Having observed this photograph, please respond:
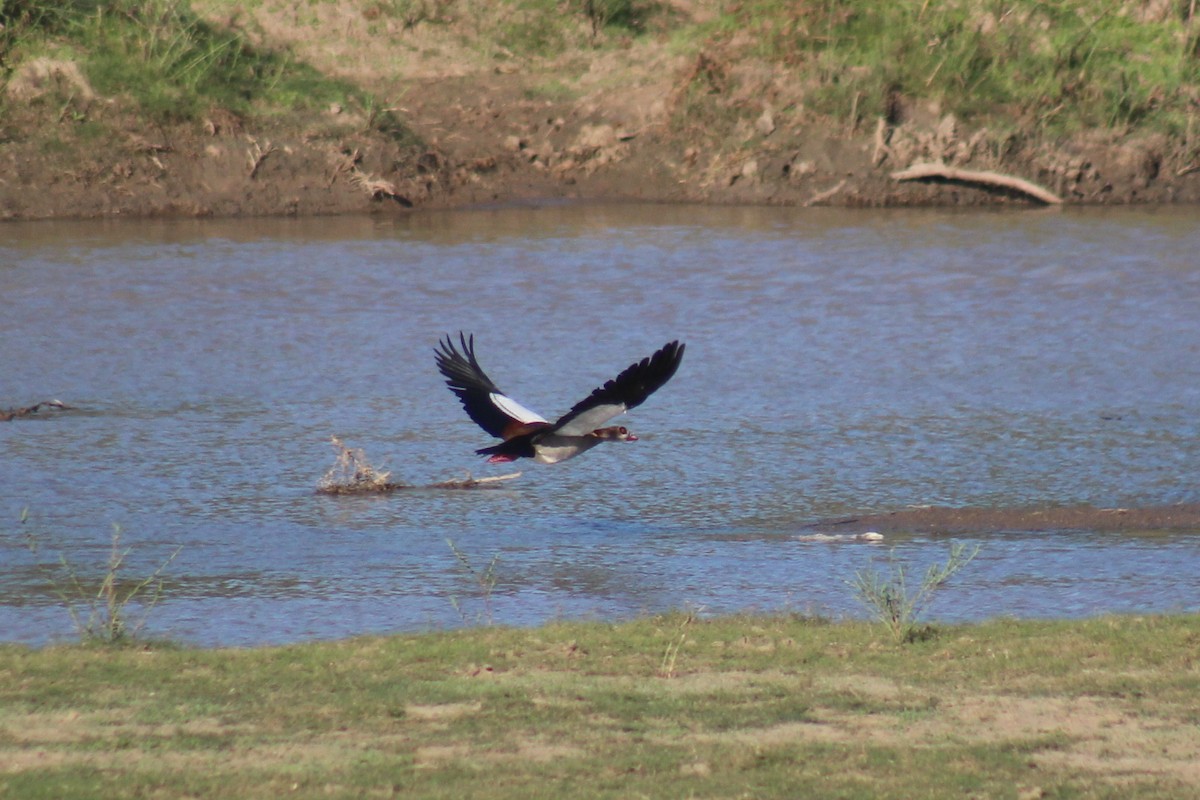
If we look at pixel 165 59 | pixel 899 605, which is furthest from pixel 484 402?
pixel 165 59

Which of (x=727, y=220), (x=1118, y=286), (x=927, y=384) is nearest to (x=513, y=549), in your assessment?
(x=927, y=384)

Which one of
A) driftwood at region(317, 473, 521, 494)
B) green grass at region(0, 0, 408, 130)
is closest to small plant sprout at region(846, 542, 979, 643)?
driftwood at region(317, 473, 521, 494)

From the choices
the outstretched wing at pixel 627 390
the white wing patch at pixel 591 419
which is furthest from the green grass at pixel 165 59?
the outstretched wing at pixel 627 390

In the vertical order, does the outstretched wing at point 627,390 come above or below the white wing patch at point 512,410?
above

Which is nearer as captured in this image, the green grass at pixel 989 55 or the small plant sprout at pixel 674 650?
the small plant sprout at pixel 674 650

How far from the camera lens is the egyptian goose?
6598 mm

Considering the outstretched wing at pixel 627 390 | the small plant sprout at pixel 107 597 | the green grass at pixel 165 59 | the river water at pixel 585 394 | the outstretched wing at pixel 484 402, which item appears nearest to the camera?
the small plant sprout at pixel 107 597

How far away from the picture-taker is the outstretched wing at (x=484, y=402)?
7336 millimetres

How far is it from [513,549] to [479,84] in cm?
926

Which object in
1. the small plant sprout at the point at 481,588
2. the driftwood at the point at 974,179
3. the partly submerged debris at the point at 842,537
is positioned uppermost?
the driftwood at the point at 974,179

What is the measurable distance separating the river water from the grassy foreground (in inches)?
35.5

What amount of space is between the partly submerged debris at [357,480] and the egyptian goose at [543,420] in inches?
27.4

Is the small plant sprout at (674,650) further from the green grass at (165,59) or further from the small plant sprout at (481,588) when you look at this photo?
the green grass at (165,59)

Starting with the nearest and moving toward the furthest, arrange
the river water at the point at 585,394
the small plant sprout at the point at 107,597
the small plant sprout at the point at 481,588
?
the small plant sprout at the point at 107,597
the small plant sprout at the point at 481,588
the river water at the point at 585,394
